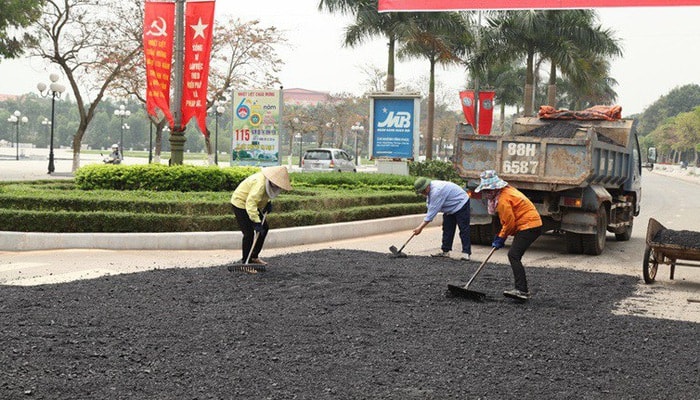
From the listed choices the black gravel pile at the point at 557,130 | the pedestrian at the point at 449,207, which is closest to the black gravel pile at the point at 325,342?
the pedestrian at the point at 449,207

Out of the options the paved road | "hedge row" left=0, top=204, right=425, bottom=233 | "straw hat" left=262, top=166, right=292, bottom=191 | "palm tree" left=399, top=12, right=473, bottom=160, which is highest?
"palm tree" left=399, top=12, right=473, bottom=160

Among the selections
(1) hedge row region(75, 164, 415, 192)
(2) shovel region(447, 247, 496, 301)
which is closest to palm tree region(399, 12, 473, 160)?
(1) hedge row region(75, 164, 415, 192)

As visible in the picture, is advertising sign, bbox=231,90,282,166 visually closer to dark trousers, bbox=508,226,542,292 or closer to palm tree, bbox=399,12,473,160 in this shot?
palm tree, bbox=399,12,473,160

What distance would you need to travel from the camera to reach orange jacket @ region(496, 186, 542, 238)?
897 cm

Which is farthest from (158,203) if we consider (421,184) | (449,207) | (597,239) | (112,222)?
(597,239)

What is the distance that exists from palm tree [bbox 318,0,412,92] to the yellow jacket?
80.0 ft

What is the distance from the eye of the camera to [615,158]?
15258mm

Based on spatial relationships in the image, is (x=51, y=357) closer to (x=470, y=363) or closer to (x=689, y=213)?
(x=470, y=363)

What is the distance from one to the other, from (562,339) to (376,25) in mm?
28957

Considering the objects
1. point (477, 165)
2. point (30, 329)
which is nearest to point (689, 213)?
point (477, 165)

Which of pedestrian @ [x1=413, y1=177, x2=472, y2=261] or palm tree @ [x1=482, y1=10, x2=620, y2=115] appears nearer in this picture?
pedestrian @ [x1=413, y1=177, x2=472, y2=261]

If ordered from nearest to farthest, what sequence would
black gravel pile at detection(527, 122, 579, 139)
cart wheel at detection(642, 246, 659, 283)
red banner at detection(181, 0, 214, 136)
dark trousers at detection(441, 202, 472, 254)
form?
cart wheel at detection(642, 246, 659, 283)
dark trousers at detection(441, 202, 472, 254)
black gravel pile at detection(527, 122, 579, 139)
red banner at detection(181, 0, 214, 136)

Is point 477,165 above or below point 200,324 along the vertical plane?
above

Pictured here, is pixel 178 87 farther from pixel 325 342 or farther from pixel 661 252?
pixel 325 342
